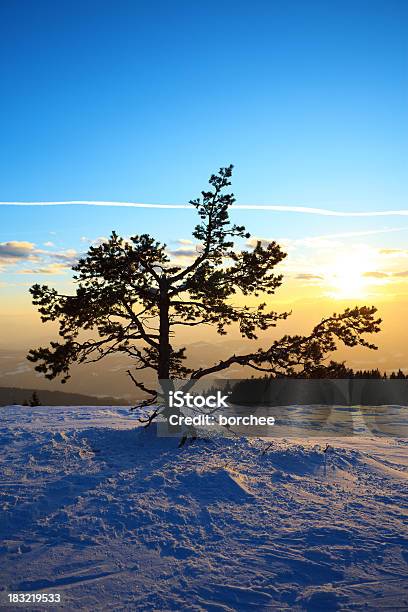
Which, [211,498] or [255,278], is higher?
[255,278]

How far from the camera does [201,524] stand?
8422 mm

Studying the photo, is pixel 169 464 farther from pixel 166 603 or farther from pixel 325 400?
pixel 325 400

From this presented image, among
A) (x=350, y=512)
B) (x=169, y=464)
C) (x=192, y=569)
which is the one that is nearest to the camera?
(x=192, y=569)

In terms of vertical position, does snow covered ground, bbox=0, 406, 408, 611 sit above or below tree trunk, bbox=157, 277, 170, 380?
below

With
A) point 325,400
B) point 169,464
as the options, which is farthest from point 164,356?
point 325,400

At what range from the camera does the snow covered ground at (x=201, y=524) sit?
6355mm

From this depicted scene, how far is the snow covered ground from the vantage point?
20.9 ft

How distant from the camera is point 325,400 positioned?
2806 centimetres

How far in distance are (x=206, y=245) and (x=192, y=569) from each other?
29.3 feet

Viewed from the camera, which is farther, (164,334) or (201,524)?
(164,334)

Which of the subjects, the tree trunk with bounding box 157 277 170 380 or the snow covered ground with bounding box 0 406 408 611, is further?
the tree trunk with bounding box 157 277 170 380

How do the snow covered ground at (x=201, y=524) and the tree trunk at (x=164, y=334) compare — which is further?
the tree trunk at (x=164, y=334)

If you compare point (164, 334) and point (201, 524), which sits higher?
point (164, 334)

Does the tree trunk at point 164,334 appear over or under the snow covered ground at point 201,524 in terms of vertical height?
over
